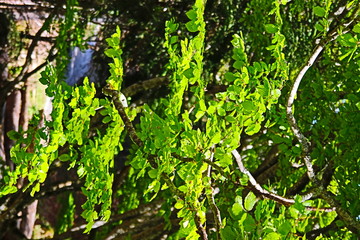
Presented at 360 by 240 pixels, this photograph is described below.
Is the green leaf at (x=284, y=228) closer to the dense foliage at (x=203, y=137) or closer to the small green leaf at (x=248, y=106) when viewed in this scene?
the dense foliage at (x=203, y=137)

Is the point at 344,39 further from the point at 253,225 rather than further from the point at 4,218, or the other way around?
the point at 4,218

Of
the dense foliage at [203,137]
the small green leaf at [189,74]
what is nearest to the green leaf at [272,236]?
the dense foliage at [203,137]

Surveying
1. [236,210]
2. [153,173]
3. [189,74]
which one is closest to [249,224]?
[236,210]

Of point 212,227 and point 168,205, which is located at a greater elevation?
point 168,205

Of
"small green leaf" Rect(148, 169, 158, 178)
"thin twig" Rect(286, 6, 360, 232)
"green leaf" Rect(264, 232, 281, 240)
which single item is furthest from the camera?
"thin twig" Rect(286, 6, 360, 232)

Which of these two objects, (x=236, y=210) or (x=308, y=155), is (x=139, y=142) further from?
(x=308, y=155)

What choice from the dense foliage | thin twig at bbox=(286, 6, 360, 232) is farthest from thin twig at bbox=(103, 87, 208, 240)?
thin twig at bbox=(286, 6, 360, 232)

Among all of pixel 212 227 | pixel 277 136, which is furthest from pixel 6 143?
pixel 277 136

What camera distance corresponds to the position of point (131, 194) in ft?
10.3

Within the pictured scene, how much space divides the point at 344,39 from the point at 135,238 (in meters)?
1.61

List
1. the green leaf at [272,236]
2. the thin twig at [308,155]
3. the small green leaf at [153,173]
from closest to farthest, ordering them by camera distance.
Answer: the green leaf at [272,236] → the small green leaf at [153,173] → the thin twig at [308,155]

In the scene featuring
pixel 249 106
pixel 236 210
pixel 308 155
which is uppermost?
pixel 249 106

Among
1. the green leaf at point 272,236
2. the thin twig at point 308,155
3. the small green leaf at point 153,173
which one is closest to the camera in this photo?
the green leaf at point 272,236

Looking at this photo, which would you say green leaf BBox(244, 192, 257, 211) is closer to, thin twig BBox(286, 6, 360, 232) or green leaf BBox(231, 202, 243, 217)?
green leaf BBox(231, 202, 243, 217)
